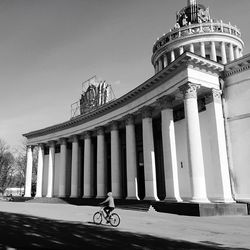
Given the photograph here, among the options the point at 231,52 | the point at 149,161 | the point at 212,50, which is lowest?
the point at 149,161

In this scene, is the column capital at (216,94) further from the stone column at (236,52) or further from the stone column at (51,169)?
the stone column at (51,169)

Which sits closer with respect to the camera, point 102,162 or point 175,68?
point 175,68

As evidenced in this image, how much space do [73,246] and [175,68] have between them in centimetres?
1706

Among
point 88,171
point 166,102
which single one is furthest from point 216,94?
point 88,171

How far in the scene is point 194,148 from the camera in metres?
19.7

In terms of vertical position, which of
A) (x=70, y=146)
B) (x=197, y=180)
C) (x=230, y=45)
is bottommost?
(x=197, y=180)

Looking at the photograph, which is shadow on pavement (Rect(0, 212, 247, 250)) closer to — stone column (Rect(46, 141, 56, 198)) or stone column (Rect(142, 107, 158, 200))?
stone column (Rect(142, 107, 158, 200))

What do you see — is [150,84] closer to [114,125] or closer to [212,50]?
[114,125]

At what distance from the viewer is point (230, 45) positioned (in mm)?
41594

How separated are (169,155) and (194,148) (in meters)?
3.22

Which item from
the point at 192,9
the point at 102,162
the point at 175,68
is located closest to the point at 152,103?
the point at 175,68

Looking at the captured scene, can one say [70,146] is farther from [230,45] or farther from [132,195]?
[230,45]

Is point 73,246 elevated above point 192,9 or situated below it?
below

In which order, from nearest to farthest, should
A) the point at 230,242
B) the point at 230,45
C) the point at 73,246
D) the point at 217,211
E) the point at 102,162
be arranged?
the point at 73,246 < the point at 230,242 < the point at 217,211 < the point at 102,162 < the point at 230,45
